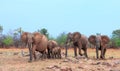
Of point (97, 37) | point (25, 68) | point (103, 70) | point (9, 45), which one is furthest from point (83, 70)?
point (9, 45)

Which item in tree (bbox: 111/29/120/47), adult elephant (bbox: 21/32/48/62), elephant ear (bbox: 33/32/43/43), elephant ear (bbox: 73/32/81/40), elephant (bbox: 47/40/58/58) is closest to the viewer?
adult elephant (bbox: 21/32/48/62)

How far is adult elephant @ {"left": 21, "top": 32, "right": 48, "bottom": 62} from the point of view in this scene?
2117 centimetres

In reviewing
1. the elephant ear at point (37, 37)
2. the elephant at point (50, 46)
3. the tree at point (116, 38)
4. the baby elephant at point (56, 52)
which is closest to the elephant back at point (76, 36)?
Answer: the elephant at point (50, 46)

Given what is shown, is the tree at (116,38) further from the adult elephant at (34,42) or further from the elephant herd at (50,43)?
the adult elephant at (34,42)

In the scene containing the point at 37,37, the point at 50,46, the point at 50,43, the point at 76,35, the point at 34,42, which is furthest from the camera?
the point at 76,35

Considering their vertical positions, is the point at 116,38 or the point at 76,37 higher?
the point at 116,38

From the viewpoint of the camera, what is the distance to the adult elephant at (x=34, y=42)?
69.5 feet

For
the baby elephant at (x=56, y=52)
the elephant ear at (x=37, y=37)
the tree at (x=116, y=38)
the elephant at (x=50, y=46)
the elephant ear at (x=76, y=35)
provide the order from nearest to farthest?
the elephant ear at (x=37, y=37) < the baby elephant at (x=56, y=52) < the elephant at (x=50, y=46) < the elephant ear at (x=76, y=35) < the tree at (x=116, y=38)

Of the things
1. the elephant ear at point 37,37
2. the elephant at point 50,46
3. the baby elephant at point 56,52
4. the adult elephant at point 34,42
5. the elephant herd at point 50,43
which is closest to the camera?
the adult elephant at point 34,42

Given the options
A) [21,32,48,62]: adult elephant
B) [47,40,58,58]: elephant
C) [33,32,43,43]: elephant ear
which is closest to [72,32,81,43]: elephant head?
[47,40,58,58]: elephant

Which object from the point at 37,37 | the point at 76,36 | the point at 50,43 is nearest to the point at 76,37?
the point at 76,36

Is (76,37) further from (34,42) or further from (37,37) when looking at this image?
(34,42)

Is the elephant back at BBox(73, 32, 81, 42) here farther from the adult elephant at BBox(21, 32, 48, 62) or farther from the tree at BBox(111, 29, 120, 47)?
the tree at BBox(111, 29, 120, 47)

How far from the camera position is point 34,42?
2188cm
